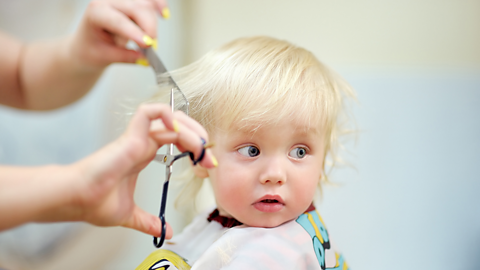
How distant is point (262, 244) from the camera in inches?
24.7

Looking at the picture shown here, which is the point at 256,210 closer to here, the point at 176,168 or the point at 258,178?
the point at 258,178

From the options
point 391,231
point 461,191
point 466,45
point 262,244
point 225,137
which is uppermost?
point 466,45

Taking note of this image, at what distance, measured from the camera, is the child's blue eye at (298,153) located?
686 mm

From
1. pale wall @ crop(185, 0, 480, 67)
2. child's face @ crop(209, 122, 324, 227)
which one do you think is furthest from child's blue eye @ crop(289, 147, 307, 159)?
pale wall @ crop(185, 0, 480, 67)

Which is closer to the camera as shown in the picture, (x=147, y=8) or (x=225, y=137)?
(x=147, y=8)

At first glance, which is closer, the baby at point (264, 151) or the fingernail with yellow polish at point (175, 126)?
the fingernail with yellow polish at point (175, 126)

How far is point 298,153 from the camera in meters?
0.69

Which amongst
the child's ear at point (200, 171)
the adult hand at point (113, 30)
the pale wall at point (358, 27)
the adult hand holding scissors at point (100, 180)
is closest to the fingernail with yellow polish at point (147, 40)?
the adult hand at point (113, 30)

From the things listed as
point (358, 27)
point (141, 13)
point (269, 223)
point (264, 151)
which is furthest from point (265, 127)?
point (358, 27)

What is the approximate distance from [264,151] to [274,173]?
0.05 m

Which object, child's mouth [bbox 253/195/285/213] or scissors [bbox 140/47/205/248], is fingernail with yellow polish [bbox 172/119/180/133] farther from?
child's mouth [bbox 253/195/285/213]

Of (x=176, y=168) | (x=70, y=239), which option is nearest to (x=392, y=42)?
(x=176, y=168)

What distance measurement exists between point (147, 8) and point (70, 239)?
44 centimetres

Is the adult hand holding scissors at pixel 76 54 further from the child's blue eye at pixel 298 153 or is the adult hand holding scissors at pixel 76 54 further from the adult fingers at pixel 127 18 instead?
the child's blue eye at pixel 298 153
